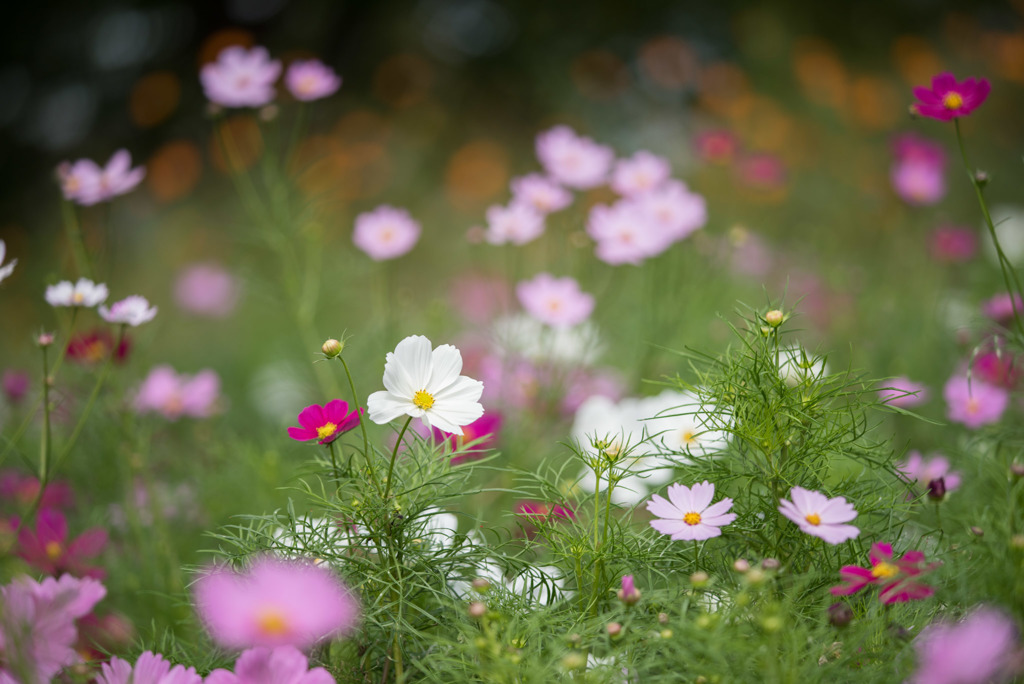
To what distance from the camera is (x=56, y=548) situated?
0.84m

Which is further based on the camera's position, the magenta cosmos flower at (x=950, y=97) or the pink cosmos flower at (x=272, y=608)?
the magenta cosmos flower at (x=950, y=97)

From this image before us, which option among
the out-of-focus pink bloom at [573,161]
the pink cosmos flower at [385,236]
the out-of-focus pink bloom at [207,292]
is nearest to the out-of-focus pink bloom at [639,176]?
the out-of-focus pink bloom at [573,161]

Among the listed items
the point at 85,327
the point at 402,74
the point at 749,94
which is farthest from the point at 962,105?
the point at 402,74

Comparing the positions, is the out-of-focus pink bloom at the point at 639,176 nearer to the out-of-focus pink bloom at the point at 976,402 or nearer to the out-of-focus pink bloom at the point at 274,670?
the out-of-focus pink bloom at the point at 976,402

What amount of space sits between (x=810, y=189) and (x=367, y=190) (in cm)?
161

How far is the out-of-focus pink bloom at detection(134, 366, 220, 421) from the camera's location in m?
1.25

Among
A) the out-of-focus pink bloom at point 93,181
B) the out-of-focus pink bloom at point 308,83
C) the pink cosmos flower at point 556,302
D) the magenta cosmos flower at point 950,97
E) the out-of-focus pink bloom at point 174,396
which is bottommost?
the out-of-focus pink bloom at point 174,396

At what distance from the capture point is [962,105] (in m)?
0.68

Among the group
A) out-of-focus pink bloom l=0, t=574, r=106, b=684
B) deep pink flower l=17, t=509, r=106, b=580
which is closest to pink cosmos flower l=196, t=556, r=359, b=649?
out-of-focus pink bloom l=0, t=574, r=106, b=684

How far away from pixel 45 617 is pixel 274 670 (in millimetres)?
213

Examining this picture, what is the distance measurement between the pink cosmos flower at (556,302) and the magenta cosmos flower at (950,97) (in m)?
0.56

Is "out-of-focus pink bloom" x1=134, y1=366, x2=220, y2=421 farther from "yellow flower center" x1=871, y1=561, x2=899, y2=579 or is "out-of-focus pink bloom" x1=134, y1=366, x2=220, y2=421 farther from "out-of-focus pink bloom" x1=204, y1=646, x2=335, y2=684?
"yellow flower center" x1=871, y1=561, x2=899, y2=579

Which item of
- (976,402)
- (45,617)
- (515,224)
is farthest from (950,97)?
(45,617)

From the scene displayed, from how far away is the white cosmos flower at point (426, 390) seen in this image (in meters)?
0.55
